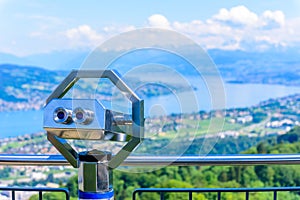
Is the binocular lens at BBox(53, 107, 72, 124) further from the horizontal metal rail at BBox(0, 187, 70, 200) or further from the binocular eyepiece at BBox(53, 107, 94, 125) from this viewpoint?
the horizontal metal rail at BBox(0, 187, 70, 200)

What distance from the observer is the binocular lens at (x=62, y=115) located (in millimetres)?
877

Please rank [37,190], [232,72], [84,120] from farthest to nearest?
[232,72] → [37,190] → [84,120]

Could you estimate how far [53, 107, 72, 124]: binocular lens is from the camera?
877 millimetres

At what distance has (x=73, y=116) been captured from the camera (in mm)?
879

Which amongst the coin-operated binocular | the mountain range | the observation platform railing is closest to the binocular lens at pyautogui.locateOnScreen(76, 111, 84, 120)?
the coin-operated binocular

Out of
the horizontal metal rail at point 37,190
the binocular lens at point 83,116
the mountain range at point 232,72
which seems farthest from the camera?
the mountain range at point 232,72

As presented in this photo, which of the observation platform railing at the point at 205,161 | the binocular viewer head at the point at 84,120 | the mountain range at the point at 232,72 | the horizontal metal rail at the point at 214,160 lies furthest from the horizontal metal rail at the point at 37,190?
the mountain range at the point at 232,72

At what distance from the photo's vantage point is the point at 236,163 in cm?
167

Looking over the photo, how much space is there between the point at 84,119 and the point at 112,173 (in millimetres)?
239

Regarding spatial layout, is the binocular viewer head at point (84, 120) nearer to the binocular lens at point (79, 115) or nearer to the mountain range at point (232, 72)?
the binocular lens at point (79, 115)

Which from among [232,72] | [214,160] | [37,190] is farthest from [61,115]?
[232,72]

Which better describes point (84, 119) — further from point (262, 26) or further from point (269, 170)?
point (262, 26)

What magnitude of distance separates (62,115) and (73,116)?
0.03 m

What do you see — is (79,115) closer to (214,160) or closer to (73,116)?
(73,116)
